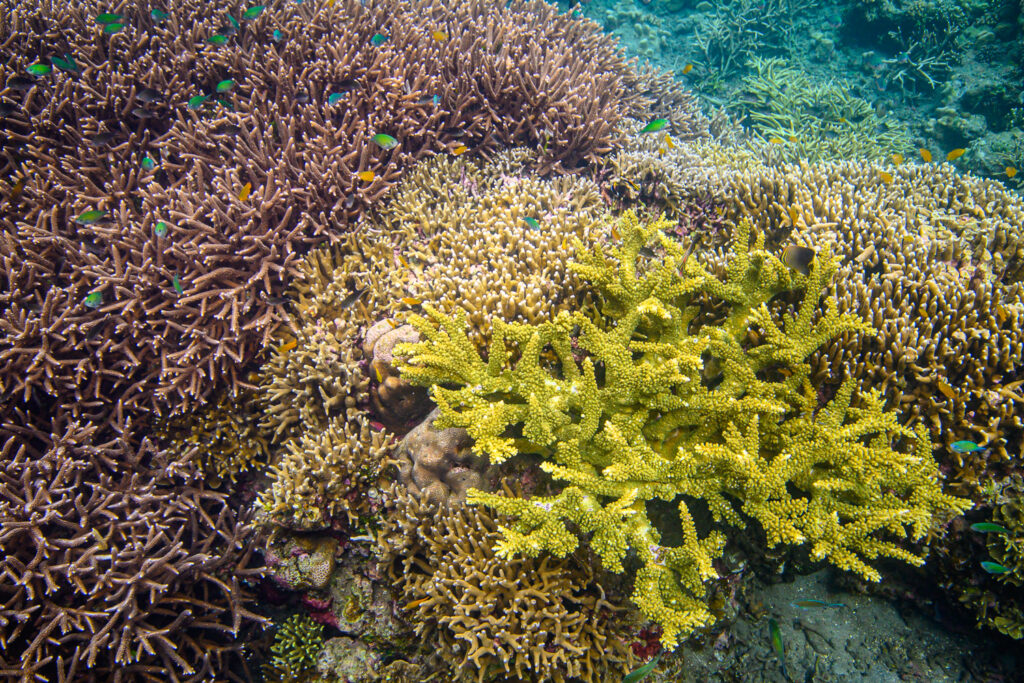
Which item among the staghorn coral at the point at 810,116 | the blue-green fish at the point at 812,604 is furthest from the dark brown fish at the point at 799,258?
the staghorn coral at the point at 810,116

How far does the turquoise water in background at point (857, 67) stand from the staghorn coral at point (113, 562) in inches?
358

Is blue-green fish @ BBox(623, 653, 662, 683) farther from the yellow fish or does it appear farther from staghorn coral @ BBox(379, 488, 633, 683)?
the yellow fish

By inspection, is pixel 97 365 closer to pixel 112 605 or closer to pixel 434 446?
pixel 112 605

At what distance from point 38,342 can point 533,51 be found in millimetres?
5606

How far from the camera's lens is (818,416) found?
292 cm

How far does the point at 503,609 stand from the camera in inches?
117

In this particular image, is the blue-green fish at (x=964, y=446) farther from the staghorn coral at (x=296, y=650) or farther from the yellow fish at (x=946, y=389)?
the staghorn coral at (x=296, y=650)

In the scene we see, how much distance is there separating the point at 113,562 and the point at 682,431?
4093mm

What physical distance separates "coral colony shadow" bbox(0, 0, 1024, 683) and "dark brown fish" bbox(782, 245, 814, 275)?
0.12 ft

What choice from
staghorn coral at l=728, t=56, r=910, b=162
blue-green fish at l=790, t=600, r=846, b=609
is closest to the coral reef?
blue-green fish at l=790, t=600, r=846, b=609

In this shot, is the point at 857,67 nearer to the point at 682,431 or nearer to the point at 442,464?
the point at 682,431

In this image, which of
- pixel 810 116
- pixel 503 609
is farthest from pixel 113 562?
pixel 810 116

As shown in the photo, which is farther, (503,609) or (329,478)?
(329,478)

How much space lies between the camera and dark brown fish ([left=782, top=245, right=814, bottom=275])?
10.1 feet
